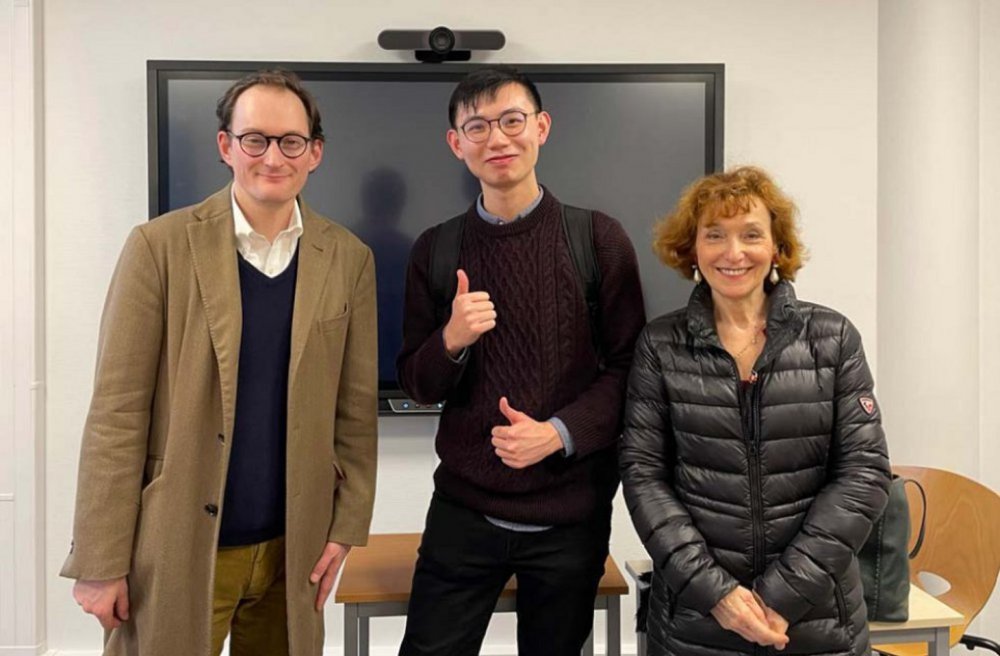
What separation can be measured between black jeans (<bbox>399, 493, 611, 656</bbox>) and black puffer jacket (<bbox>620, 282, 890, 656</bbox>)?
0.17 meters

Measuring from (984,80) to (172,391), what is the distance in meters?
3.09

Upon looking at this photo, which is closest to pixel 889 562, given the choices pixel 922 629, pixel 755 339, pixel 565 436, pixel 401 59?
pixel 922 629

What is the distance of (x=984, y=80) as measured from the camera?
10.7ft

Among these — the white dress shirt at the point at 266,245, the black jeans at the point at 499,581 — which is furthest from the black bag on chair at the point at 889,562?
the white dress shirt at the point at 266,245

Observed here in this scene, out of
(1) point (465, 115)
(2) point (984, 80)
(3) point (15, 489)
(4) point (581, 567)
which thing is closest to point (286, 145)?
(1) point (465, 115)

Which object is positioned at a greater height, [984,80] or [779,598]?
[984,80]

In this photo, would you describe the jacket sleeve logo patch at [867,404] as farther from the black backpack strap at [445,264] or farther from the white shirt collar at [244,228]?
the white shirt collar at [244,228]

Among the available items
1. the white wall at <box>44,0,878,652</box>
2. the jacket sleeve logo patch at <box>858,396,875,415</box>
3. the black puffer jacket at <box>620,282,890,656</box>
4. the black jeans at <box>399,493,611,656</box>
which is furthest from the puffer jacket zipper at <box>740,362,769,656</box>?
the white wall at <box>44,0,878,652</box>

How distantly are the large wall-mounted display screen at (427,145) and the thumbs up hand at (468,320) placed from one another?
1.45 m

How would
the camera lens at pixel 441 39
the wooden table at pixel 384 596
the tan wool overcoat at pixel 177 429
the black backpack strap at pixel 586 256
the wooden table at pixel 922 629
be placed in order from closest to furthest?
the tan wool overcoat at pixel 177 429, the black backpack strap at pixel 586 256, the wooden table at pixel 922 629, the wooden table at pixel 384 596, the camera lens at pixel 441 39

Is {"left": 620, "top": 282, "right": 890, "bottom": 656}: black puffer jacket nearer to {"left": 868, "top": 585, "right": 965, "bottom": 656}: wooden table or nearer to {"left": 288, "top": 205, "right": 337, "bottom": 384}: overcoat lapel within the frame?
{"left": 868, "top": 585, "right": 965, "bottom": 656}: wooden table

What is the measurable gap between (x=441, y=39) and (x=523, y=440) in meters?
1.84

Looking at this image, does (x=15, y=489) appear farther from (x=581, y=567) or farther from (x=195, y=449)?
(x=581, y=567)

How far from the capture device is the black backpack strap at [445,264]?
190 centimetres
